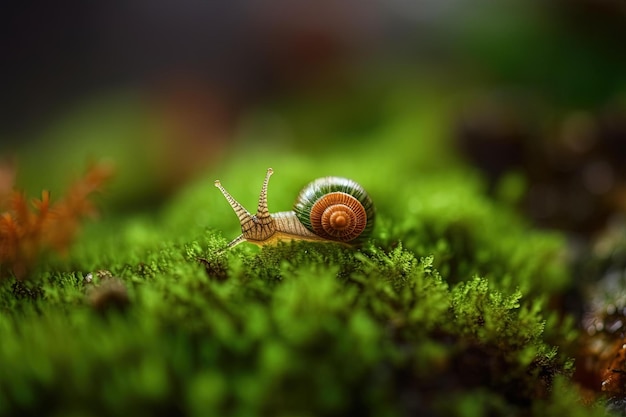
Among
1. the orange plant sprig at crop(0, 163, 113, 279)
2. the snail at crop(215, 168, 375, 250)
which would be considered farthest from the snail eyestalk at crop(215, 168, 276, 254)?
the orange plant sprig at crop(0, 163, 113, 279)

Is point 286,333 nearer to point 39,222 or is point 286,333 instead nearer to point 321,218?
point 321,218

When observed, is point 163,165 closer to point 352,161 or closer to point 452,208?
point 352,161

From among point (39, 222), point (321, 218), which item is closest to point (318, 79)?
point (39, 222)

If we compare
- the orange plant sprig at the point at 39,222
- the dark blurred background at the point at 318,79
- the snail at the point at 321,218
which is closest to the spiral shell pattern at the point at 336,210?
the snail at the point at 321,218

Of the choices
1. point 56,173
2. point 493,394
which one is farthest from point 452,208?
point 56,173

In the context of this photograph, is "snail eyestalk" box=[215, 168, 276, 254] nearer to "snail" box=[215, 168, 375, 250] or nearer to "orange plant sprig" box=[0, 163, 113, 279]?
"snail" box=[215, 168, 375, 250]

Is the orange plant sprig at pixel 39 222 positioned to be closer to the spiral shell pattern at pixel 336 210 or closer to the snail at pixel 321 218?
the snail at pixel 321 218
